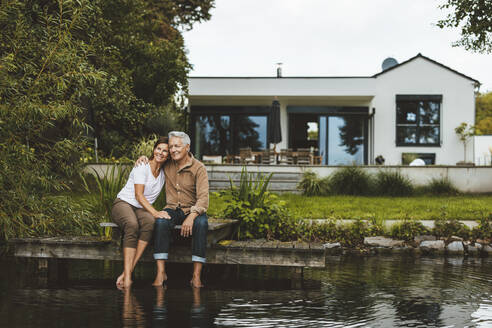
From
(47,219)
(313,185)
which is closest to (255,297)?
(47,219)

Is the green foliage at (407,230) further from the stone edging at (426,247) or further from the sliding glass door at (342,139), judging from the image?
the sliding glass door at (342,139)

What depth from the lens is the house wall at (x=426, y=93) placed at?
58.6 ft

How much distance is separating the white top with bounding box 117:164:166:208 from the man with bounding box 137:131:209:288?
0.34 feet

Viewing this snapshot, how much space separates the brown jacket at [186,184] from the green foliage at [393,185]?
22.9 feet

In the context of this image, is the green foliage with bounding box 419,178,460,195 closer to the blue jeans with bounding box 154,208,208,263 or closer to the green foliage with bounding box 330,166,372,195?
the green foliage with bounding box 330,166,372,195

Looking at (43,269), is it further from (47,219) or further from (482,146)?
(482,146)

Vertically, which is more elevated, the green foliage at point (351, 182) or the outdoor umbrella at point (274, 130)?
the outdoor umbrella at point (274, 130)

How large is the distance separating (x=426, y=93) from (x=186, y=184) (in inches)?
616

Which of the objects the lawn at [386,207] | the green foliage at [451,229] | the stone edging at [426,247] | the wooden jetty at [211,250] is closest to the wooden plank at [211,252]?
the wooden jetty at [211,250]

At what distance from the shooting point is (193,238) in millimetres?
4379

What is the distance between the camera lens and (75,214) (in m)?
5.56

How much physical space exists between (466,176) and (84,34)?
362 inches

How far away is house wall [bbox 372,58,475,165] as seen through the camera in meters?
17.9

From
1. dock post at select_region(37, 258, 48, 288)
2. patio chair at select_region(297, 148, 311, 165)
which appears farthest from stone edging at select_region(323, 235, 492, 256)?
patio chair at select_region(297, 148, 311, 165)
